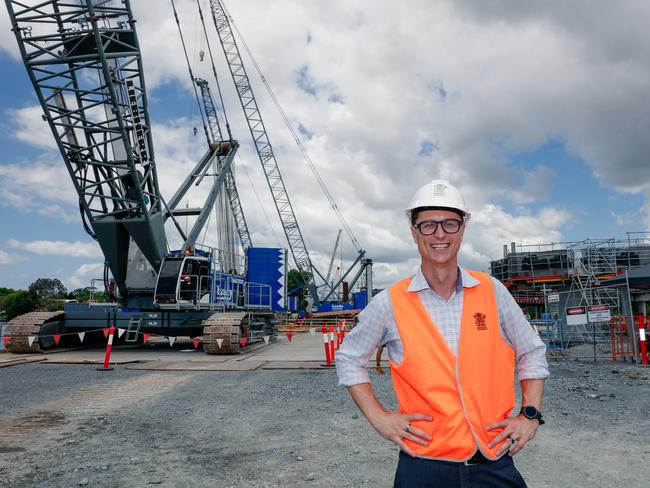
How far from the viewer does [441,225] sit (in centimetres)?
232

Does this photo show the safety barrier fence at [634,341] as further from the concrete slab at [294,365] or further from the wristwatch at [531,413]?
the wristwatch at [531,413]

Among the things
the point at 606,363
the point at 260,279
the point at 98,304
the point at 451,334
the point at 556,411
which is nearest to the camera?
the point at 451,334

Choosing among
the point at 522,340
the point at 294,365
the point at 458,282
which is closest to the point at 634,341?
the point at 294,365

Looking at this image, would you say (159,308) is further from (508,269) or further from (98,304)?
(508,269)

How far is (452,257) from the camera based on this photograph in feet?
7.59

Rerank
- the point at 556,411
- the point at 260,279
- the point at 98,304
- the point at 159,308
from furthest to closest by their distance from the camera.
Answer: the point at 260,279
the point at 98,304
the point at 159,308
the point at 556,411

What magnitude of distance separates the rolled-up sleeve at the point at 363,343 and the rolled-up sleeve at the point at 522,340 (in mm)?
544

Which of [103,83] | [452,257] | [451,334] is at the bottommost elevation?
[451,334]

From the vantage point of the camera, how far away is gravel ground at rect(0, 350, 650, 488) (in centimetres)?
457

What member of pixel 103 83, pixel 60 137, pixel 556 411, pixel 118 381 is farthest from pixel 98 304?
pixel 556 411

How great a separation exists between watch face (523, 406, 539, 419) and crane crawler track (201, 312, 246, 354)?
1367 cm

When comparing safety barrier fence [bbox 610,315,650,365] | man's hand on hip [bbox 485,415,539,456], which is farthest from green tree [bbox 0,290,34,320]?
man's hand on hip [bbox 485,415,539,456]

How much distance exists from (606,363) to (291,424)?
1031 cm

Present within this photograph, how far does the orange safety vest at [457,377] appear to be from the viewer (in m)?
2.03
